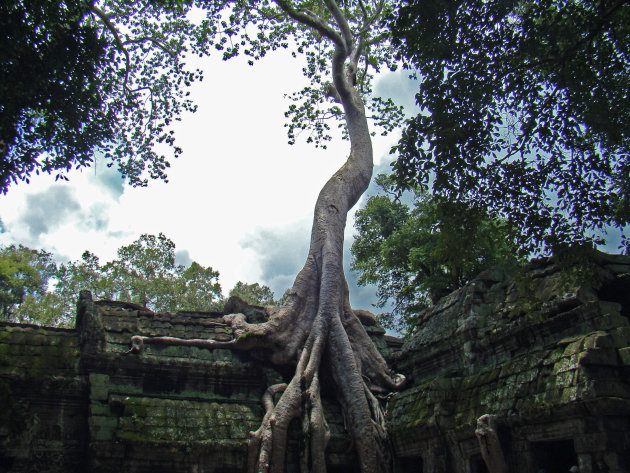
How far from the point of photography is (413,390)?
6.75 meters

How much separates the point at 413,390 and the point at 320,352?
158 centimetres

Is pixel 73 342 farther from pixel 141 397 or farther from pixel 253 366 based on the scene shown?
pixel 253 366

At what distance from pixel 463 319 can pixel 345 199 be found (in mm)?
4452

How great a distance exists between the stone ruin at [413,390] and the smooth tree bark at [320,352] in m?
0.21

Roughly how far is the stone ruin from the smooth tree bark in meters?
0.21

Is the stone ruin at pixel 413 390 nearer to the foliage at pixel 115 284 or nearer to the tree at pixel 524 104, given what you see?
the tree at pixel 524 104

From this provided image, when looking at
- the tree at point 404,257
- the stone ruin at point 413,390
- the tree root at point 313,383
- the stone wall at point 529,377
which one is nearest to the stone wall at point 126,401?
the stone ruin at point 413,390

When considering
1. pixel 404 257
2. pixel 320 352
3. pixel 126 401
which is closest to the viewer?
pixel 126 401

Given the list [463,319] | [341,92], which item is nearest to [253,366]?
[463,319]

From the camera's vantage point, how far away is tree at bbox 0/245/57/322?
2253cm

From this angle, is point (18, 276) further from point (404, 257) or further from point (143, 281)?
point (404, 257)

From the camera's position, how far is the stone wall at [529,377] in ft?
13.2

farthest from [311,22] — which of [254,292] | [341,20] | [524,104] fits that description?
[254,292]

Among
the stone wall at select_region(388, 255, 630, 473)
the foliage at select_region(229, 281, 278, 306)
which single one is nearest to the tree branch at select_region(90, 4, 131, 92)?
the stone wall at select_region(388, 255, 630, 473)
